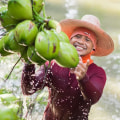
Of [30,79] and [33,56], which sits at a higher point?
[33,56]

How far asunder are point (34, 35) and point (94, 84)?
1142 mm

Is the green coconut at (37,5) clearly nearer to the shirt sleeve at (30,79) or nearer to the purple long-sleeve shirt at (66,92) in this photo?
the shirt sleeve at (30,79)

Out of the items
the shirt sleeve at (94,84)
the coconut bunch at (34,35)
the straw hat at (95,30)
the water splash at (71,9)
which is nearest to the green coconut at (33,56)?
the coconut bunch at (34,35)

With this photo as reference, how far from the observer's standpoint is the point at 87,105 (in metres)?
2.23

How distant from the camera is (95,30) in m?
2.20

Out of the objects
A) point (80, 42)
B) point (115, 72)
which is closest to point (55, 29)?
point (80, 42)

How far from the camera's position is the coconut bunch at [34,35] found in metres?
0.81

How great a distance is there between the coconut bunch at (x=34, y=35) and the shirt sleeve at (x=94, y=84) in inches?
30.3

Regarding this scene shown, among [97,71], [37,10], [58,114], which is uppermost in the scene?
[37,10]

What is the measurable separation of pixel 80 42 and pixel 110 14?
8.31m

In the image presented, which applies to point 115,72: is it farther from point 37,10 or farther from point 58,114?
point 37,10

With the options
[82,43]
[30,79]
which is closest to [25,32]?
[30,79]

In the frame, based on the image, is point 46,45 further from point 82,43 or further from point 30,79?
point 82,43

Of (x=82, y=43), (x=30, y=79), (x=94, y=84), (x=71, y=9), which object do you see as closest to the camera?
(x=30, y=79)
